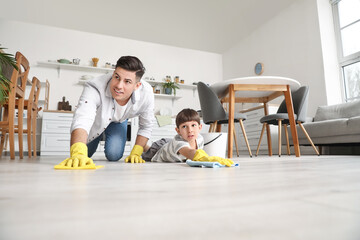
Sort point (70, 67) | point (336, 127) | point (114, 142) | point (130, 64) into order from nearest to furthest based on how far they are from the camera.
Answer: point (130, 64) → point (114, 142) → point (336, 127) → point (70, 67)

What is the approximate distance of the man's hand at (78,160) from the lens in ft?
2.85

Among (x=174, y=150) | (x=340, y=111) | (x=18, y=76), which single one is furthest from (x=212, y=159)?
(x=340, y=111)

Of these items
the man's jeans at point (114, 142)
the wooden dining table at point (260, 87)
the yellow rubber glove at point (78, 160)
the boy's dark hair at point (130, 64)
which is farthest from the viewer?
the wooden dining table at point (260, 87)

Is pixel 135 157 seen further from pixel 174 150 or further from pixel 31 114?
pixel 31 114

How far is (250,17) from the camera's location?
484 centimetres

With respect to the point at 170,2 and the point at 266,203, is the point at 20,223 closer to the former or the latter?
the point at 266,203

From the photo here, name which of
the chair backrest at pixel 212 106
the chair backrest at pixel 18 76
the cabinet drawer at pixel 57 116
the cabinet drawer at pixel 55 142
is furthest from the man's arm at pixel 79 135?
the cabinet drawer at pixel 57 116

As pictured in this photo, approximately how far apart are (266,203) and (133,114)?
1.43 metres

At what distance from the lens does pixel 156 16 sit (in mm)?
A: 4711

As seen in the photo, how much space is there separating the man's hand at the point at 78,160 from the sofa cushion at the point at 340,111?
3.44 metres

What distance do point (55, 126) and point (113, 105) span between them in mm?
3140

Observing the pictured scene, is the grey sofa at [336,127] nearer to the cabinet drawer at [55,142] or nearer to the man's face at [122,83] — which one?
the man's face at [122,83]

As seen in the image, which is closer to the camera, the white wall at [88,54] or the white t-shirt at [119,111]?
the white t-shirt at [119,111]

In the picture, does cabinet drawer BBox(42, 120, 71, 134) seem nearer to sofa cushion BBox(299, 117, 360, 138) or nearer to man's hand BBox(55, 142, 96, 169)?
man's hand BBox(55, 142, 96, 169)
